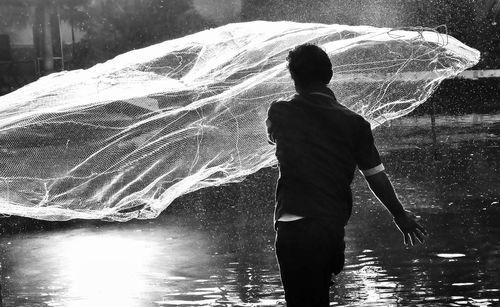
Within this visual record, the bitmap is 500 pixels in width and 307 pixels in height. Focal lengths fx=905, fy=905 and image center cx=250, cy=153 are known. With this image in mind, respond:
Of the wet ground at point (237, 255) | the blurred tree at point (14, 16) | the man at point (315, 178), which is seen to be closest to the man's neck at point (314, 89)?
the man at point (315, 178)

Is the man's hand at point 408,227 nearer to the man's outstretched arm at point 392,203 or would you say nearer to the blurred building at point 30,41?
the man's outstretched arm at point 392,203

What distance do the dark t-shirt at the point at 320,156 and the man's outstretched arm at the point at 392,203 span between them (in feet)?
0.21

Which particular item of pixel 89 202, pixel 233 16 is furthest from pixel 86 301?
pixel 233 16

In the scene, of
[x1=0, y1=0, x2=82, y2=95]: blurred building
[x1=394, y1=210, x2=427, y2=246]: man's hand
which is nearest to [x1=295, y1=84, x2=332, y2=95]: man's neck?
[x1=394, y1=210, x2=427, y2=246]: man's hand

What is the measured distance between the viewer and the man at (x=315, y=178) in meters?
3.50

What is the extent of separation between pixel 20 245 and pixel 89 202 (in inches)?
120

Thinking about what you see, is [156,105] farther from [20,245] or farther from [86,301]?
[20,245]

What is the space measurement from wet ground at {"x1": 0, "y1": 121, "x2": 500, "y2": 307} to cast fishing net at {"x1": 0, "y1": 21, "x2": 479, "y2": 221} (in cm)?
81

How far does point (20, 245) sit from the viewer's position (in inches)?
333

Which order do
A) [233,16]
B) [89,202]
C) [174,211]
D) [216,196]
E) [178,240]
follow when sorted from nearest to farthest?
1. [89,202]
2. [178,240]
3. [174,211]
4. [216,196]
5. [233,16]

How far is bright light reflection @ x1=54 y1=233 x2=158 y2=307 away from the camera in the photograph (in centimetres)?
617

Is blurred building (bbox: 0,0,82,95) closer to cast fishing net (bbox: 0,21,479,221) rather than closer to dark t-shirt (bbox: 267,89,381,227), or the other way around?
cast fishing net (bbox: 0,21,479,221)

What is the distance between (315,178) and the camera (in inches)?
139

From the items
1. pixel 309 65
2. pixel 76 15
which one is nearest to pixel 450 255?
pixel 309 65
